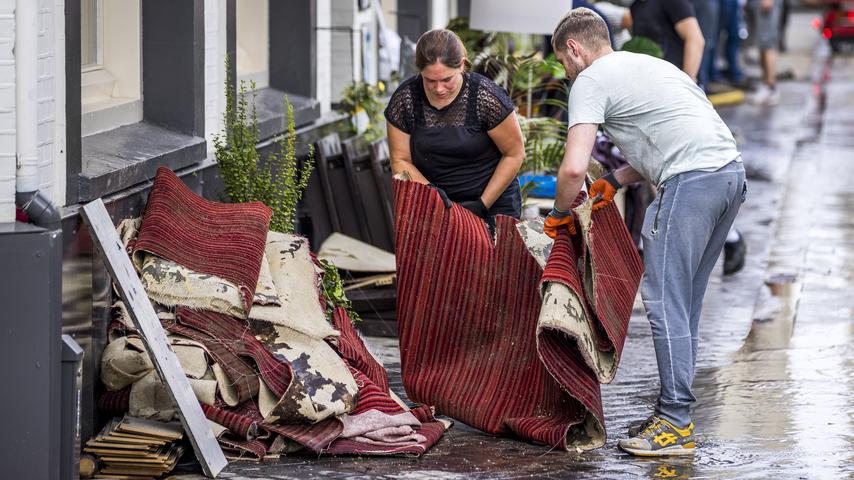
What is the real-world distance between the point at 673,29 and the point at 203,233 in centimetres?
519

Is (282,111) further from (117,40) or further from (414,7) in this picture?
(414,7)

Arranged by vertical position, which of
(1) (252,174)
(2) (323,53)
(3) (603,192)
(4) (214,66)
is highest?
(4) (214,66)

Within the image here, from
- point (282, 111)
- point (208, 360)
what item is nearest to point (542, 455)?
point (208, 360)

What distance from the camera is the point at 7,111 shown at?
4.64m

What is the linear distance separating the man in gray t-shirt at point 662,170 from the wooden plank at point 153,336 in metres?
1.58

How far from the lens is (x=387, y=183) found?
819 centimetres

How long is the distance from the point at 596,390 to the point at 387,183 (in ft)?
9.86

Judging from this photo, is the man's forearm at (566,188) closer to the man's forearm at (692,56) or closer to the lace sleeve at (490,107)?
the lace sleeve at (490,107)

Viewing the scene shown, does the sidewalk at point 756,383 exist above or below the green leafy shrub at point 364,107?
below

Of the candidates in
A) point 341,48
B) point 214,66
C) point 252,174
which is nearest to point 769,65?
point 341,48

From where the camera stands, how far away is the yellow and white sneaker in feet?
17.9

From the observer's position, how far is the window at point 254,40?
27.3 ft

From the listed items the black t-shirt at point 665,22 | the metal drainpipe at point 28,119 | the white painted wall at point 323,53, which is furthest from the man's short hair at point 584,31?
the black t-shirt at point 665,22

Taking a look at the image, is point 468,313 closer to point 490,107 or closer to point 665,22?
point 490,107
